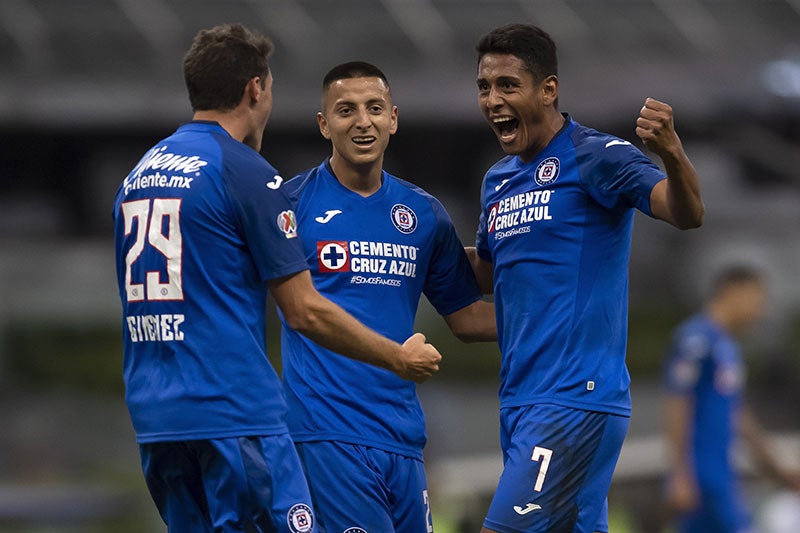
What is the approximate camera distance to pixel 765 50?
25.2 m

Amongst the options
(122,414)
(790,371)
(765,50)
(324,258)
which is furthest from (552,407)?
(765,50)

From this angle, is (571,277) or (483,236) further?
(483,236)

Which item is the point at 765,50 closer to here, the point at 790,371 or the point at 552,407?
the point at 790,371

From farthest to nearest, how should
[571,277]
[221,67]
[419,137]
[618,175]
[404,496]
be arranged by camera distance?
1. [419,137]
2. [404,496]
3. [571,277]
4. [618,175]
5. [221,67]

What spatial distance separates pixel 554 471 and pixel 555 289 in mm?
760

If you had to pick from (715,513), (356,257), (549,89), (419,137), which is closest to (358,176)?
(356,257)

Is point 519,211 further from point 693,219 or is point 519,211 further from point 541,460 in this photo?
point 541,460

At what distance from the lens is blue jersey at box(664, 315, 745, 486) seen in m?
10.1

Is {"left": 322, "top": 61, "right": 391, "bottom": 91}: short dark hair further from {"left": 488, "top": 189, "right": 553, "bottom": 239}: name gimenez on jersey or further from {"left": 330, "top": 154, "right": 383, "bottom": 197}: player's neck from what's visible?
{"left": 488, "top": 189, "right": 553, "bottom": 239}: name gimenez on jersey

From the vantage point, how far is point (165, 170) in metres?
5.10

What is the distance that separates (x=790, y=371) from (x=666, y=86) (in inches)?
252

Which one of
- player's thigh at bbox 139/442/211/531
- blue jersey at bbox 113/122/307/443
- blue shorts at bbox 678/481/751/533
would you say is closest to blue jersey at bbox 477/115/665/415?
blue jersey at bbox 113/122/307/443

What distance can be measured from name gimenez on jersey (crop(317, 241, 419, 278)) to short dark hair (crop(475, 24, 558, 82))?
3.36ft

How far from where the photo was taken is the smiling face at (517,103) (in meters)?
5.70
